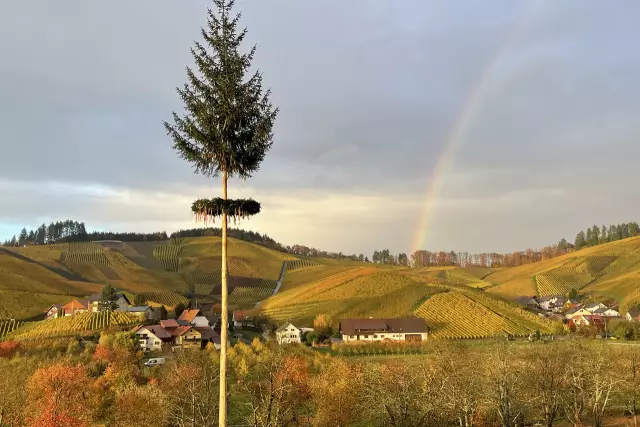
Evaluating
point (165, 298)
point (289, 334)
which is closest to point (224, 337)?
point (289, 334)

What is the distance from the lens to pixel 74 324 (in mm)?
108938

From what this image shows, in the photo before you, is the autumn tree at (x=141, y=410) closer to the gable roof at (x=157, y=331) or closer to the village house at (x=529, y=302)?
the gable roof at (x=157, y=331)

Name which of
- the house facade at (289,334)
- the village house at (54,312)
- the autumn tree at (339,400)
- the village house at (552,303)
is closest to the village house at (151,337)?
the house facade at (289,334)

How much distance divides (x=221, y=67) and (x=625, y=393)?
5256 cm

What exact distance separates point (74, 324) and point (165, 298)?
63.4 m

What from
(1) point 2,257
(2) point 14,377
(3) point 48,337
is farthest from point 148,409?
(1) point 2,257

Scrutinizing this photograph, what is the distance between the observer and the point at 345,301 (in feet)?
449

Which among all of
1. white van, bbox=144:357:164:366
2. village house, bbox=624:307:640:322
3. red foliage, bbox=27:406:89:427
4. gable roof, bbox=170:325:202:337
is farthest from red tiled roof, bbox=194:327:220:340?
village house, bbox=624:307:640:322

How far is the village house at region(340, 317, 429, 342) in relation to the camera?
105812mm

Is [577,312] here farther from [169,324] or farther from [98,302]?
[98,302]

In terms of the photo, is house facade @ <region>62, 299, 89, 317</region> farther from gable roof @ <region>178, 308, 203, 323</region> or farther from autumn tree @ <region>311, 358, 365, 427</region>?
autumn tree @ <region>311, 358, 365, 427</region>

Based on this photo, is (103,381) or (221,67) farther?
(103,381)

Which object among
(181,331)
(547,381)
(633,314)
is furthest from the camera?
(633,314)

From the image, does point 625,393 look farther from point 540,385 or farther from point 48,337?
point 48,337
